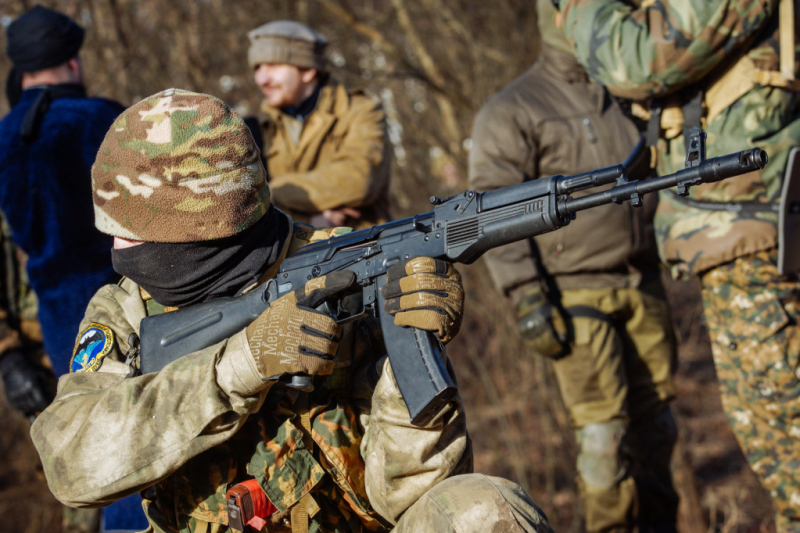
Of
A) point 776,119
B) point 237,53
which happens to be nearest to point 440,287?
point 776,119

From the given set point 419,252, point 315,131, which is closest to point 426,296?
point 419,252

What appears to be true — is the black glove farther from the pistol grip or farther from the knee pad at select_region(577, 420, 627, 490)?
the knee pad at select_region(577, 420, 627, 490)

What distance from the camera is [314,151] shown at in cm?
405

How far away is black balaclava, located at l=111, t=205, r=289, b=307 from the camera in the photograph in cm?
211

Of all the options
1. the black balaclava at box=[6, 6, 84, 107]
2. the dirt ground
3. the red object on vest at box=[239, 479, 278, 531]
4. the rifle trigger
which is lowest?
the dirt ground

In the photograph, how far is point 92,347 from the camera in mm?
2195

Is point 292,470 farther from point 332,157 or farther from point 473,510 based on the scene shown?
point 332,157

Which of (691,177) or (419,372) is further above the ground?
(691,177)

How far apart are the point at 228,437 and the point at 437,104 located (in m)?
5.61

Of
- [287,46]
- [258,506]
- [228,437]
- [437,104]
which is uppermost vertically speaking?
[287,46]

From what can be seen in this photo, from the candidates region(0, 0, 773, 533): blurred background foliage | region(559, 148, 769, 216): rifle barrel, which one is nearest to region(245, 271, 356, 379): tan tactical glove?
region(559, 148, 769, 216): rifle barrel

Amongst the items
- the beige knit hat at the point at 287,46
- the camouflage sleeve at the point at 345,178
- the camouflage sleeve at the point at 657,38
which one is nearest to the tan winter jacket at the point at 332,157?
the camouflage sleeve at the point at 345,178

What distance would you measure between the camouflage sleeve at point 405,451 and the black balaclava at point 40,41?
248cm

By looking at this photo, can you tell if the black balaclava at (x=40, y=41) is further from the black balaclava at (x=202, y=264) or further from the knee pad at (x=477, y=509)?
the knee pad at (x=477, y=509)
